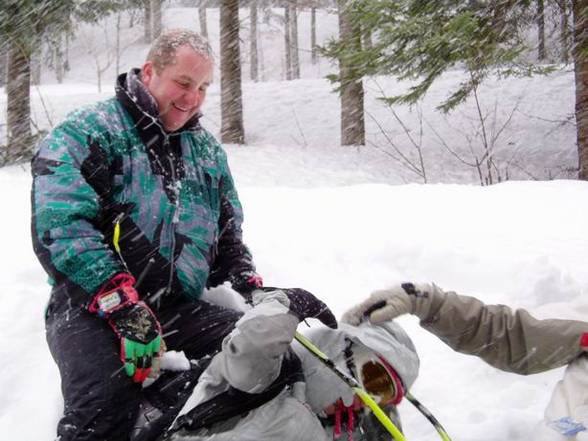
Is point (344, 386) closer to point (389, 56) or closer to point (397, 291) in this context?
point (397, 291)

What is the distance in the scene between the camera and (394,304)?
256 cm

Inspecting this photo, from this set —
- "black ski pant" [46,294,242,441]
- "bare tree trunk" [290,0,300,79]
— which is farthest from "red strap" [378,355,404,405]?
"bare tree trunk" [290,0,300,79]

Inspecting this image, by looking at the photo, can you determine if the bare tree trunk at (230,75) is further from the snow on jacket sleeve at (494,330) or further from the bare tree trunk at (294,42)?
the bare tree trunk at (294,42)

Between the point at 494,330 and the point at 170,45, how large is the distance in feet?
6.49

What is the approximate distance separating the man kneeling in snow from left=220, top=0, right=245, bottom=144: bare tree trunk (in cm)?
1235

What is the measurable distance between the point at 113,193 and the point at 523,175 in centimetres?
1273

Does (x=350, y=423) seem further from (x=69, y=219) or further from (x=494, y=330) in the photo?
(x=69, y=219)

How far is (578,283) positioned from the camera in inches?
170

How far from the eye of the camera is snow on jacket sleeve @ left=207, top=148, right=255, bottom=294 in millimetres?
3354

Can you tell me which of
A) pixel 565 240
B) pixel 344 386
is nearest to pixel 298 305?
pixel 344 386

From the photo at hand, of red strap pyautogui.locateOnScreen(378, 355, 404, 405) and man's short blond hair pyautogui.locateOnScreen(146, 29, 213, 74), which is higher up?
man's short blond hair pyautogui.locateOnScreen(146, 29, 213, 74)

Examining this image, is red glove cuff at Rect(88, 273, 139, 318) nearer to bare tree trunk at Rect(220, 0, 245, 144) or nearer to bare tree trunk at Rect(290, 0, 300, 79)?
bare tree trunk at Rect(220, 0, 245, 144)

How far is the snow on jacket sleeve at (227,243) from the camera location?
335 cm

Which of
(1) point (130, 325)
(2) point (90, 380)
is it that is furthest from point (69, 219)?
(2) point (90, 380)
